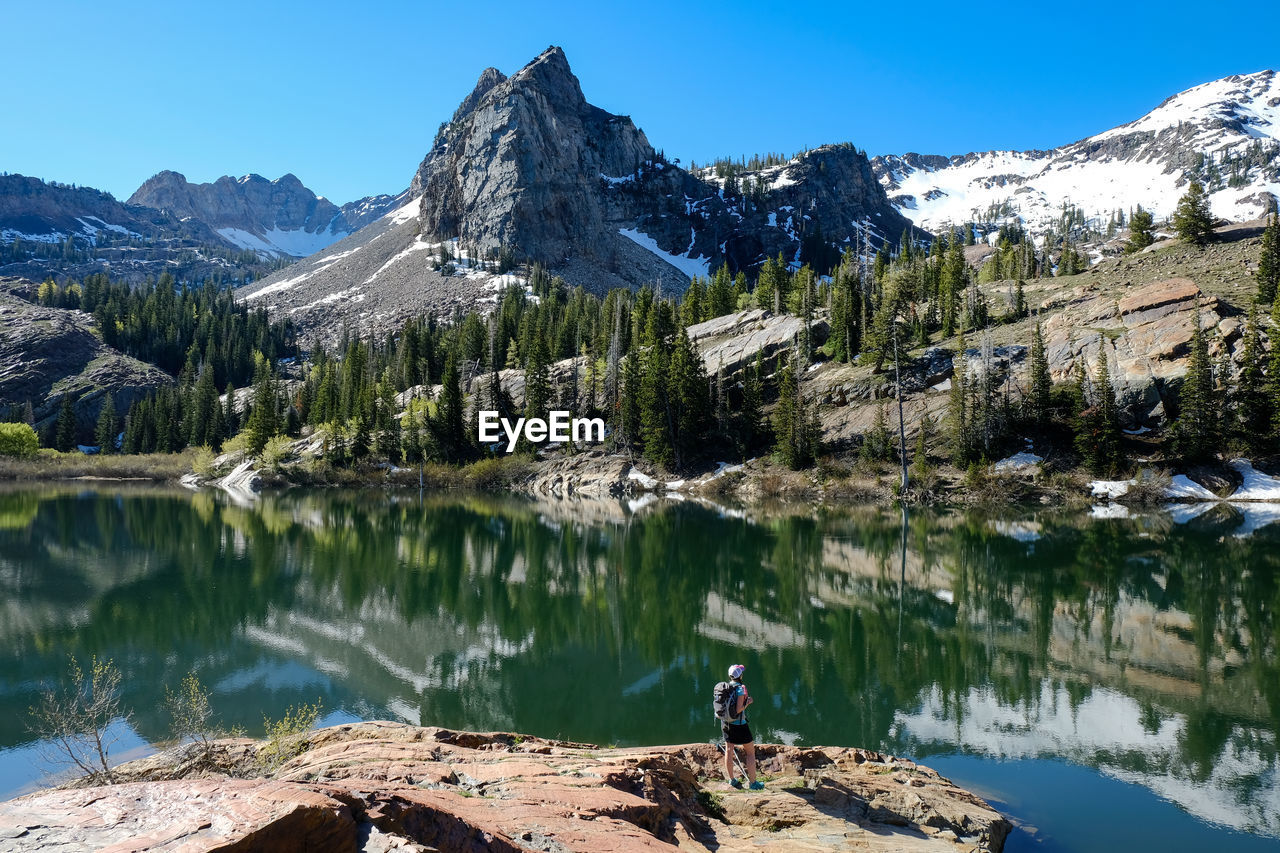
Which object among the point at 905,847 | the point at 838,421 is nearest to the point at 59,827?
the point at 905,847

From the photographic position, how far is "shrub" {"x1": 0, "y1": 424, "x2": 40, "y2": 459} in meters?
92.2

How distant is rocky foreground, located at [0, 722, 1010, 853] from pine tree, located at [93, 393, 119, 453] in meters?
123

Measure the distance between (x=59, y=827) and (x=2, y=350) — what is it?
15578 centimetres

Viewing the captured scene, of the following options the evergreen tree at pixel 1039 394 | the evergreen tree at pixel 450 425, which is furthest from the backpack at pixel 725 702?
the evergreen tree at pixel 450 425

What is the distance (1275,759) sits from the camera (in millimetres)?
11164

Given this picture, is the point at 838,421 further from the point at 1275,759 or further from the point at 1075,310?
the point at 1275,759

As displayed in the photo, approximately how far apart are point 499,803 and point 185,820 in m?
3.25

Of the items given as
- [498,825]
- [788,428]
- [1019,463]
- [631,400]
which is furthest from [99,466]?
[498,825]

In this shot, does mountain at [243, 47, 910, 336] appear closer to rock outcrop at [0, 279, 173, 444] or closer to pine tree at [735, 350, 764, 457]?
rock outcrop at [0, 279, 173, 444]

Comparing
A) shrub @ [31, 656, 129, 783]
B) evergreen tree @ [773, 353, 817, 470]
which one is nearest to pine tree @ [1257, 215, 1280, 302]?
evergreen tree @ [773, 353, 817, 470]

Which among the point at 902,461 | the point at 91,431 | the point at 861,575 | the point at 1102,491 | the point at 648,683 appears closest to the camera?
the point at 648,683

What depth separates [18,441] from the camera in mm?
93625

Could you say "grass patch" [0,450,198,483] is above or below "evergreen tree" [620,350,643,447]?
below

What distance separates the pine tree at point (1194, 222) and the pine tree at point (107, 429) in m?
146
